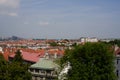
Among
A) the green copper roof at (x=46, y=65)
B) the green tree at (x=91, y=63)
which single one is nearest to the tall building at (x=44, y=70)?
the green copper roof at (x=46, y=65)

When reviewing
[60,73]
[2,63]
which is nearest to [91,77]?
[60,73]

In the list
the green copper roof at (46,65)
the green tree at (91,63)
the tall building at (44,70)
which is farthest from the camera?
the green copper roof at (46,65)

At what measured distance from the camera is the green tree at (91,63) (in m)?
50.6

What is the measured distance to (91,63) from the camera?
51062 mm

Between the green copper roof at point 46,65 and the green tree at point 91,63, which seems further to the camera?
the green copper roof at point 46,65

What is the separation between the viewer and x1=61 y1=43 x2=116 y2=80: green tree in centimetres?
5056

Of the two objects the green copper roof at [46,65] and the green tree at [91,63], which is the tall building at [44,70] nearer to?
the green copper roof at [46,65]

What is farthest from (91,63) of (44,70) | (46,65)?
(46,65)

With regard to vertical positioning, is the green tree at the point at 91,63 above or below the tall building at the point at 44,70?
above

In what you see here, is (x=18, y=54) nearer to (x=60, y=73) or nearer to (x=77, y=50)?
(x=60, y=73)

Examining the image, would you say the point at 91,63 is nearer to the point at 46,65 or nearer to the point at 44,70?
the point at 44,70

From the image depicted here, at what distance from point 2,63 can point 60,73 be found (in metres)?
11.4

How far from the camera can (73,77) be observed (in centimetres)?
5106

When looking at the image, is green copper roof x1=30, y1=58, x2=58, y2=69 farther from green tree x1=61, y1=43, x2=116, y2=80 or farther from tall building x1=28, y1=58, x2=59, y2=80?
green tree x1=61, y1=43, x2=116, y2=80
